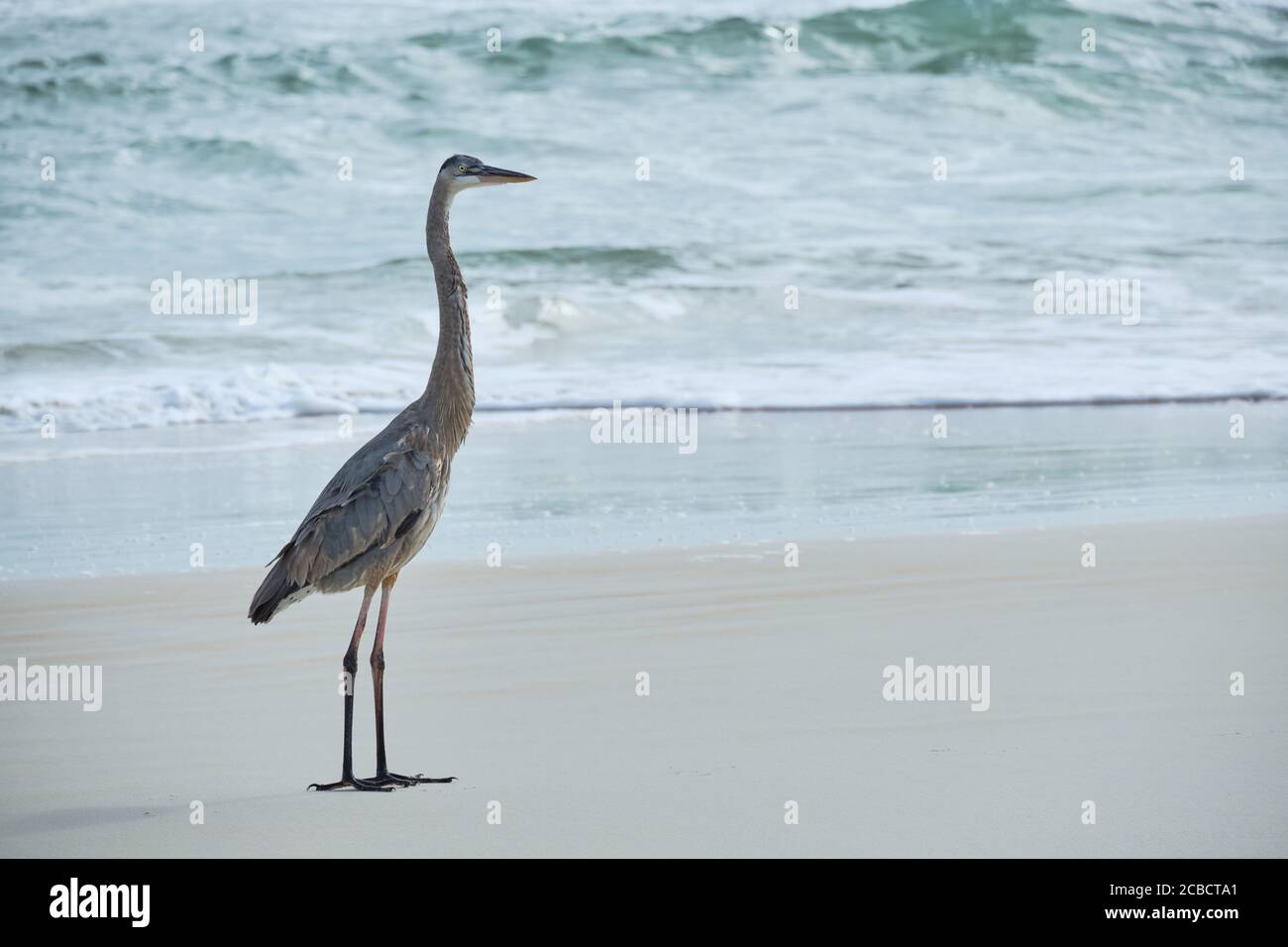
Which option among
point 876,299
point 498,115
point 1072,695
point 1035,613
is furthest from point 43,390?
point 498,115

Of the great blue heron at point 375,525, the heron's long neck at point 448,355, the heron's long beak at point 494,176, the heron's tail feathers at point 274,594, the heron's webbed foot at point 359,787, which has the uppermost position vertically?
the heron's long beak at point 494,176

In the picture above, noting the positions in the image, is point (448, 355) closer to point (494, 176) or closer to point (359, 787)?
point (494, 176)

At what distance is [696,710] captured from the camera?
4.88m

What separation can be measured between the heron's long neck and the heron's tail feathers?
595mm

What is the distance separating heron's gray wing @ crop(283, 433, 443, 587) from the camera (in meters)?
4.48

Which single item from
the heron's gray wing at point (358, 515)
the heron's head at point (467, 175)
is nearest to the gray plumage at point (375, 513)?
the heron's gray wing at point (358, 515)

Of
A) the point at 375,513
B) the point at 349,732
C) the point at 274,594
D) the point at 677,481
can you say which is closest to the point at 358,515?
the point at 375,513

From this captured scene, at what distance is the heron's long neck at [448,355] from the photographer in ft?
15.6

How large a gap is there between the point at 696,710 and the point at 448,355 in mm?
1283

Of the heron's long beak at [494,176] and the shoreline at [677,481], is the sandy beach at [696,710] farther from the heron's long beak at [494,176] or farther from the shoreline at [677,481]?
the heron's long beak at [494,176]

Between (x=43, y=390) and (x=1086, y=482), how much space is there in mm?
9080

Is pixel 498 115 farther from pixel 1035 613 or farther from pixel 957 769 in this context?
pixel 957 769

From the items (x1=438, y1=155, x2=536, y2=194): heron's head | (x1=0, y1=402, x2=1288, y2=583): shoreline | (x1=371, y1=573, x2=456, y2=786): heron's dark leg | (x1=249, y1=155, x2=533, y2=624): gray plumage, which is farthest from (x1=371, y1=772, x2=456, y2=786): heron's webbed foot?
(x1=0, y1=402, x2=1288, y2=583): shoreline

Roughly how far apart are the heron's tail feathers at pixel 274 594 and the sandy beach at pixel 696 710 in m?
0.41
